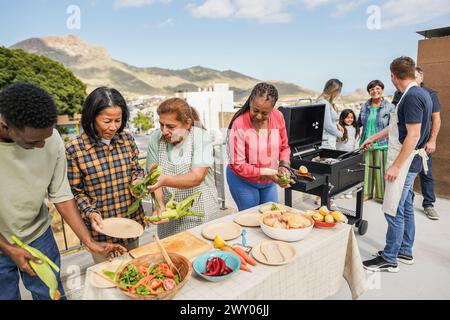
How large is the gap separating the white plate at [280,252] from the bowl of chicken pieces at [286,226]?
5 cm

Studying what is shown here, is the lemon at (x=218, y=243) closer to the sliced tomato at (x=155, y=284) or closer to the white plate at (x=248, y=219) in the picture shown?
the white plate at (x=248, y=219)

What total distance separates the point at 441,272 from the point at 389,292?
0.64 m

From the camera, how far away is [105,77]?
251 feet

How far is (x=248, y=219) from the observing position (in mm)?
1964

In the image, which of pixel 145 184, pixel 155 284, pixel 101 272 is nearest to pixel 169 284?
pixel 155 284

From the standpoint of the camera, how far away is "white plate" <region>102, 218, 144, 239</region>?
5.00ft

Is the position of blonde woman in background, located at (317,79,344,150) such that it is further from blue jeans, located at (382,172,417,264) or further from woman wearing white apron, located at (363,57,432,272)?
blue jeans, located at (382,172,417,264)

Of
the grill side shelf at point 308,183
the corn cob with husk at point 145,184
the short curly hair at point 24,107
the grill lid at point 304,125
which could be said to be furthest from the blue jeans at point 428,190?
the short curly hair at point 24,107

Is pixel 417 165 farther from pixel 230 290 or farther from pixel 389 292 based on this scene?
pixel 230 290

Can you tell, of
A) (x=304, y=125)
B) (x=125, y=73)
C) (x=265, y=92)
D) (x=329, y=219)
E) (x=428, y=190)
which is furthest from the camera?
(x=125, y=73)

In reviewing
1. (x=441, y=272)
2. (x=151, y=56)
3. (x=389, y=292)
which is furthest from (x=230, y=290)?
(x=151, y=56)

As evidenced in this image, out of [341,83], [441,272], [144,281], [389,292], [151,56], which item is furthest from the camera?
[151,56]

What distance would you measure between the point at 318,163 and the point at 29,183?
90.2 inches

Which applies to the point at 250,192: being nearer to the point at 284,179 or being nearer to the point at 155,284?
the point at 284,179
